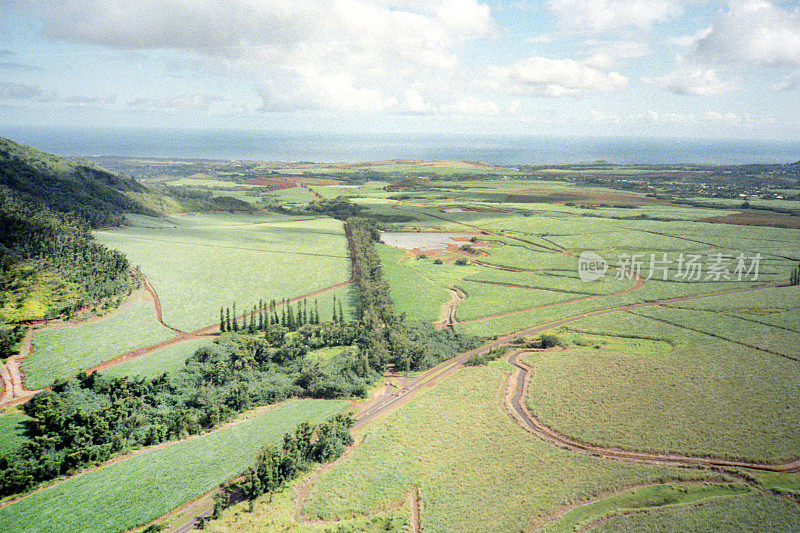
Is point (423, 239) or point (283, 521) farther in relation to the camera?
point (423, 239)

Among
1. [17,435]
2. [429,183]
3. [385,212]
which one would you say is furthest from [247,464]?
[429,183]

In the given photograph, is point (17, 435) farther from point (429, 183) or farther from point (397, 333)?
point (429, 183)

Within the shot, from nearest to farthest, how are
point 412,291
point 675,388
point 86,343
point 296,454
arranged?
point 296,454 < point 675,388 < point 86,343 < point 412,291

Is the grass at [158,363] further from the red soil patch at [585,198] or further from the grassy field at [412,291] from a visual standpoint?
the red soil patch at [585,198]

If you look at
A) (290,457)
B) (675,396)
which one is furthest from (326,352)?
(675,396)

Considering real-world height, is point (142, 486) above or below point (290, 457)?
below

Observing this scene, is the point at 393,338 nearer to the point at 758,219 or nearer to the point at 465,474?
the point at 465,474

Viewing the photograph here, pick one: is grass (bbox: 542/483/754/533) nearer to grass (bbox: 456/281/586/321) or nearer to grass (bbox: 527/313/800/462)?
grass (bbox: 527/313/800/462)
